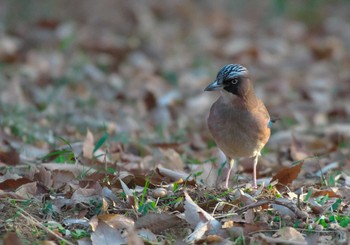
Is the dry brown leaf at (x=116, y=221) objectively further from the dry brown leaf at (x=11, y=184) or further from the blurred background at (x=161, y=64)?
the blurred background at (x=161, y=64)

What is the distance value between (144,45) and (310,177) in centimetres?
601

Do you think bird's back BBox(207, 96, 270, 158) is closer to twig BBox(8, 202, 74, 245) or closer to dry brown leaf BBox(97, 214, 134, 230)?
dry brown leaf BBox(97, 214, 134, 230)

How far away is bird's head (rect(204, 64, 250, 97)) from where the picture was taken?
6.40 metres

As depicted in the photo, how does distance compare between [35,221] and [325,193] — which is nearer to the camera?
[35,221]

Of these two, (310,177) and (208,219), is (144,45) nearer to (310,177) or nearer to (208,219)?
(310,177)

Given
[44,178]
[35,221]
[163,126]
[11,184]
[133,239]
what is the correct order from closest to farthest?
[133,239], [35,221], [11,184], [44,178], [163,126]

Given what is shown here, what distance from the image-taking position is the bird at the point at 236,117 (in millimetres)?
6387

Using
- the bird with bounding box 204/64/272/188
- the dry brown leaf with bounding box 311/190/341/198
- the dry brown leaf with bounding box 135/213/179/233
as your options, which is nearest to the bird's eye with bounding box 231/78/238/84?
the bird with bounding box 204/64/272/188

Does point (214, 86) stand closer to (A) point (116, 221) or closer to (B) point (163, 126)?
(A) point (116, 221)

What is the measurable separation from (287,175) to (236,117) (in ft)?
2.19

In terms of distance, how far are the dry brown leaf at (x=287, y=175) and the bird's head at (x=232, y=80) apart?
790mm

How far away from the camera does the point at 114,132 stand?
8438 mm

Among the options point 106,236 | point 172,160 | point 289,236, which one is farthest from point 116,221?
point 172,160

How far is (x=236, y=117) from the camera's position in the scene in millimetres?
6391
